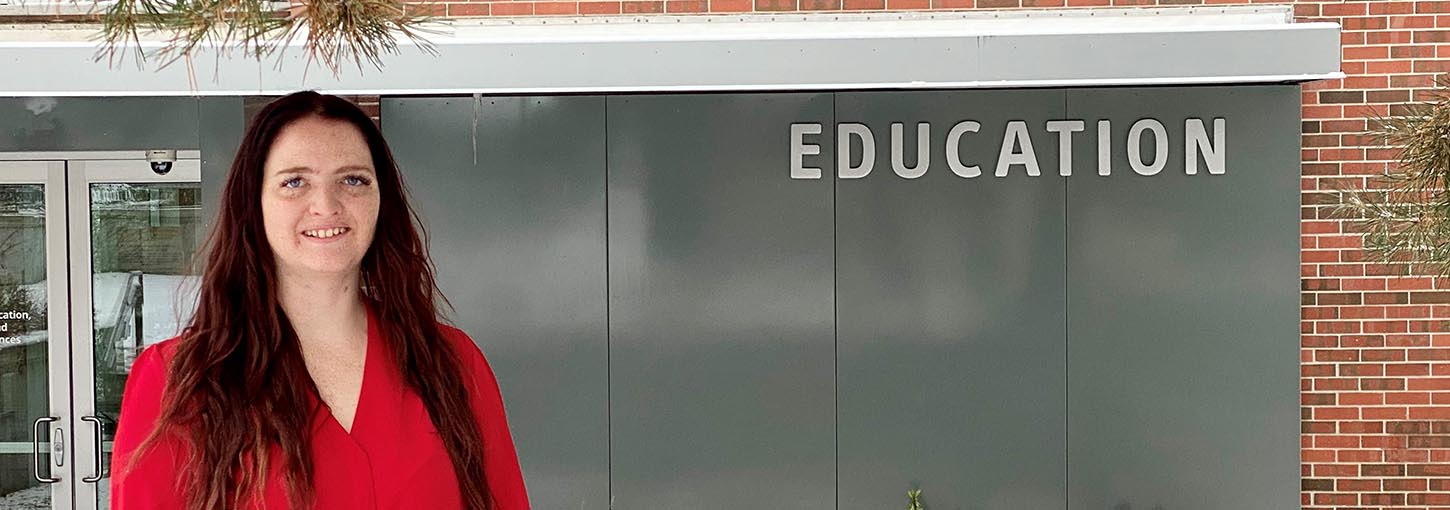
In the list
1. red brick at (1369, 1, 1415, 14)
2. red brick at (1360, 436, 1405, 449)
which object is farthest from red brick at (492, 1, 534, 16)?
red brick at (1360, 436, 1405, 449)

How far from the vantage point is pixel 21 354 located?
22.5 ft

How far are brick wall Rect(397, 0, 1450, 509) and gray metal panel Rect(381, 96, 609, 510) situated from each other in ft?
2.19

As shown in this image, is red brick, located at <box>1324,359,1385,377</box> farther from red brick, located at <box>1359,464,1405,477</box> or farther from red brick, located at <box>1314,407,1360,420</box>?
red brick, located at <box>1359,464,1405,477</box>

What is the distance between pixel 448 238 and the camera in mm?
6543

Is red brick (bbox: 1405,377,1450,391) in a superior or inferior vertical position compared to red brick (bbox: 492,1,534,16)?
inferior

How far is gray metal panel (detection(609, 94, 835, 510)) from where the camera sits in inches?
253

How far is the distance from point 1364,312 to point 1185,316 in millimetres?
825

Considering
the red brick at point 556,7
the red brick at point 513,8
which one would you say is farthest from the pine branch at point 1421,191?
the red brick at point 513,8

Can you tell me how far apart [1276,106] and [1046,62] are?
1634 mm

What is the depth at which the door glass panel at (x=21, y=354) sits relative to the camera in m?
6.80

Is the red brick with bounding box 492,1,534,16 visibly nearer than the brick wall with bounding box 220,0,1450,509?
No

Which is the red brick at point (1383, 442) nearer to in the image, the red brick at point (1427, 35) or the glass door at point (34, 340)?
the red brick at point (1427, 35)

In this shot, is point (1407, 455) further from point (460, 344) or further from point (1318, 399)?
point (460, 344)

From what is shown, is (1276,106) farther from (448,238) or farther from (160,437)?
(160,437)
